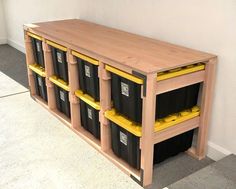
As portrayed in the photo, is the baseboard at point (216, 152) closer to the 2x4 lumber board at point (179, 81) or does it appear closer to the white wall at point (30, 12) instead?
the 2x4 lumber board at point (179, 81)

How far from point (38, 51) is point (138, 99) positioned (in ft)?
4.85

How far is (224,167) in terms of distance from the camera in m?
1.97

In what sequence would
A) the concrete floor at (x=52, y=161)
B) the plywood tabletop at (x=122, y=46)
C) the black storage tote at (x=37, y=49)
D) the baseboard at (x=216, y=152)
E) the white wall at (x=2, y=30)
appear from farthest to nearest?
1. the white wall at (x=2, y=30)
2. the black storage tote at (x=37, y=49)
3. the baseboard at (x=216, y=152)
4. the concrete floor at (x=52, y=161)
5. the plywood tabletop at (x=122, y=46)

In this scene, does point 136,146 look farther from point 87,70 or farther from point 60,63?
point 60,63

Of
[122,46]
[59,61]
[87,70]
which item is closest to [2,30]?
[59,61]

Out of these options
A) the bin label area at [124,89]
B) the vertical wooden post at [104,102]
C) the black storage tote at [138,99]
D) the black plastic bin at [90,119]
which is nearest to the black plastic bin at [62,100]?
the black plastic bin at [90,119]

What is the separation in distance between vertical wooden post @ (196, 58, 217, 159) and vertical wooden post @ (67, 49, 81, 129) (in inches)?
39.3

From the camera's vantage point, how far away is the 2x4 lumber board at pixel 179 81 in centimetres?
187

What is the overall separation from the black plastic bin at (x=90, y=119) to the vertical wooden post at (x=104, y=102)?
132 mm

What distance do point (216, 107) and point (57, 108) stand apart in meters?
1.49

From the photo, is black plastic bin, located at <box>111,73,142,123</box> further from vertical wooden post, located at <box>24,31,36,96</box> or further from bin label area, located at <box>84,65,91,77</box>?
vertical wooden post, located at <box>24,31,36,96</box>

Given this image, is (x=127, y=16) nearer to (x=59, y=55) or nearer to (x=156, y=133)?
(x=59, y=55)

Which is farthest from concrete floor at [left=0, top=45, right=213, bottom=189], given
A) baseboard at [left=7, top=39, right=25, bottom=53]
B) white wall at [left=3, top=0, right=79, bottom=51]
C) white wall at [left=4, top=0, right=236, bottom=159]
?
baseboard at [left=7, top=39, right=25, bottom=53]

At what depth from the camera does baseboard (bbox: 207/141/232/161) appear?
85.6 inches
